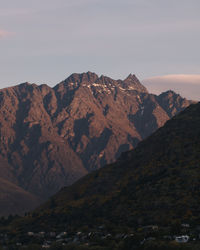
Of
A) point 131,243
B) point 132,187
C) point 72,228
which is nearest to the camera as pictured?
point 131,243

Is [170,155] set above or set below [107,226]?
above

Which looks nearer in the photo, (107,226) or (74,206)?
(107,226)

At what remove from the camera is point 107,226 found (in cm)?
15888

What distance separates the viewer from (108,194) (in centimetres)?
19550

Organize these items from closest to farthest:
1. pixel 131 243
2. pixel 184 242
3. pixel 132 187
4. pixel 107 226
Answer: pixel 184 242 < pixel 131 243 < pixel 107 226 < pixel 132 187

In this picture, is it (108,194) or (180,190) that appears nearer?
(180,190)

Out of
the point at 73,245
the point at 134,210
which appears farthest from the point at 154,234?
the point at 134,210

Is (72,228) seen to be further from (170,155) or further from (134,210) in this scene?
(170,155)

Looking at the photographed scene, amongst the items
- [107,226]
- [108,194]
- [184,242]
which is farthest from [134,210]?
[184,242]

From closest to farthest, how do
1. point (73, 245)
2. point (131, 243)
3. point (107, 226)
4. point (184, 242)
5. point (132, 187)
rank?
A: point (184, 242), point (131, 243), point (73, 245), point (107, 226), point (132, 187)

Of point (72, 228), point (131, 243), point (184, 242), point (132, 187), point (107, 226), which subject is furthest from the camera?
point (132, 187)

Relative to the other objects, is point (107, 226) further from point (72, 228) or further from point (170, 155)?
point (170, 155)

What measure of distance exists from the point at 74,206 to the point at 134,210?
1342 inches

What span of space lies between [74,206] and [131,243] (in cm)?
6869
